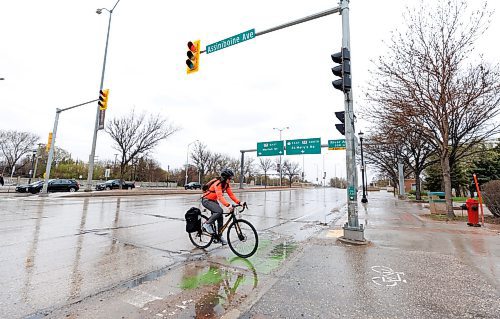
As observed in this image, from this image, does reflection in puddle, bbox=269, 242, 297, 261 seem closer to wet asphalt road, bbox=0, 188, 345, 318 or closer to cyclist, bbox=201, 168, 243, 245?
wet asphalt road, bbox=0, 188, 345, 318

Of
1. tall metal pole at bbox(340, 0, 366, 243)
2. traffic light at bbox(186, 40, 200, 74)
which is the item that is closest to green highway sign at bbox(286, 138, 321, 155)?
traffic light at bbox(186, 40, 200, 74)

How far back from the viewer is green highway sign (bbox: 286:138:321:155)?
1418 inches

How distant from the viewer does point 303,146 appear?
3719cm

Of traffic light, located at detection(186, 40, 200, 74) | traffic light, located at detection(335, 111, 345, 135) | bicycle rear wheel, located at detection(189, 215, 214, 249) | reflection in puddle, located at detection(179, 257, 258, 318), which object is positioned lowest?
reflection in puddle, located at detection(179, 257, 258, 318)

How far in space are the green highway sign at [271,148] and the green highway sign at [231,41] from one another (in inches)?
1183

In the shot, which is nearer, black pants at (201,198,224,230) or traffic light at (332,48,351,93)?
black pants at (201,198,224,230)

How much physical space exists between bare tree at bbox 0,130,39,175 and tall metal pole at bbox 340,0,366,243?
68.7m

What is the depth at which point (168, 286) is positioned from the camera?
3.85 m

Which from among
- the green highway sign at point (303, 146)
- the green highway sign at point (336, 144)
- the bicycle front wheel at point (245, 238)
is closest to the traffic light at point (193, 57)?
the bicycle front wheel at point (245, 238)

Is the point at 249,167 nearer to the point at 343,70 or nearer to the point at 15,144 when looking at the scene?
the point at 15,144

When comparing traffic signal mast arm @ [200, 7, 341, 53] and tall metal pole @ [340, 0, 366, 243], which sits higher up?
traffic signal mast arm @ [200, 7, 341, 53]

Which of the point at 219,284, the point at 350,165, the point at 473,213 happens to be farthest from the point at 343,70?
the point at 473,213

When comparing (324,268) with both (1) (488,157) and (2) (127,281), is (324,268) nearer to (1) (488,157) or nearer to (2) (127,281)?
(2) (127,281)

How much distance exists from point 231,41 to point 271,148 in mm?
31016
